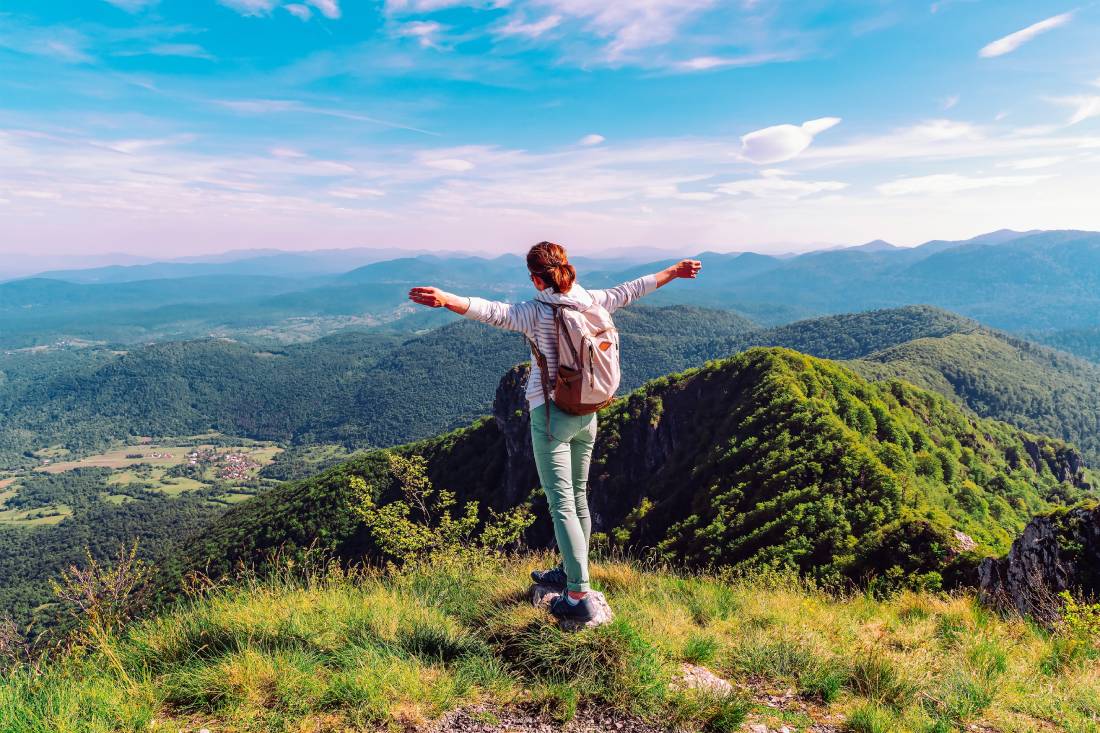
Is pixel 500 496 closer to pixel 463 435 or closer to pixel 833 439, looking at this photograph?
pixel 463 435

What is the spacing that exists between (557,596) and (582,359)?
8.15 ft

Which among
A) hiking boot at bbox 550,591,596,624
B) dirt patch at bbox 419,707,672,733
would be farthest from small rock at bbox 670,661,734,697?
hiking boot at bbox 550,591,596,624

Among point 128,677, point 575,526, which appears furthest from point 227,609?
point 575,526

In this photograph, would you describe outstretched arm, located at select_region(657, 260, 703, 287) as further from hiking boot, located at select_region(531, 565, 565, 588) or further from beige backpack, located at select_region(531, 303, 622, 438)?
hiking boot, located at select_region(531, 565, 565, 588)

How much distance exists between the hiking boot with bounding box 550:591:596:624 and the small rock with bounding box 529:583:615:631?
0.11 ft

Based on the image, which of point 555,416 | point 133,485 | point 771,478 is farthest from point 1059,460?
point 133,485

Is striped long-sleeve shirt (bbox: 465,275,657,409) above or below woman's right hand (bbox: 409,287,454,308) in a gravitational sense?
below

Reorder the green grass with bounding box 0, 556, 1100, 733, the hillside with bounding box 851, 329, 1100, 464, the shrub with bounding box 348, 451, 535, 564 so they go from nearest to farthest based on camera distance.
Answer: the green grass with bounding box 0, 556, 1100, 733
the shrub with bounding box 348, 451, 535, 564
the hillside with bounding box 851, 329, 1100, 464

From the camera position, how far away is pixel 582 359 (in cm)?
466

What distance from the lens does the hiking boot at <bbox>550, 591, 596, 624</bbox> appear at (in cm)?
482

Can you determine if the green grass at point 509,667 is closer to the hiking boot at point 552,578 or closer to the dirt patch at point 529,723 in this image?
the dirt patch at point 529,723

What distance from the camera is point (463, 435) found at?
77375 millimetres

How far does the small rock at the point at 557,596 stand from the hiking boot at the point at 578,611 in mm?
35

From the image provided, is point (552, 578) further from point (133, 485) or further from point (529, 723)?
point (133, 485)
